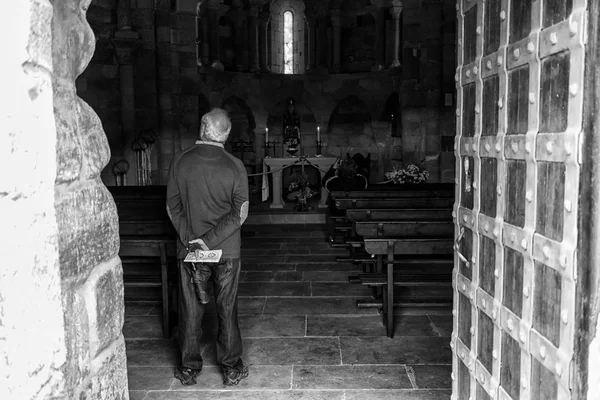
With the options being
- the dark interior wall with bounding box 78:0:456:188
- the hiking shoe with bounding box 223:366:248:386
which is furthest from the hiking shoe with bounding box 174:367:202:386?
the dark interior wall with bounding box 78:0:456:188

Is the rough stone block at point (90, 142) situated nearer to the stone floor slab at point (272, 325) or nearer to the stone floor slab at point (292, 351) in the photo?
the stone floor slab at point (292, 351)

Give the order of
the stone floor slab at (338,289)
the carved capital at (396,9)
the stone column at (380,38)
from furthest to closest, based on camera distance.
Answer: the stone column at (380,38)
the carved capital at (396,9)
the stone floor slab at (338,289)

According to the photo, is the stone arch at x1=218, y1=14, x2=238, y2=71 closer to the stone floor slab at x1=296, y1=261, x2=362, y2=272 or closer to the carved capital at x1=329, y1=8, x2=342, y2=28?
the carved capital at x1=329, y1=8, x2=342, y2=28

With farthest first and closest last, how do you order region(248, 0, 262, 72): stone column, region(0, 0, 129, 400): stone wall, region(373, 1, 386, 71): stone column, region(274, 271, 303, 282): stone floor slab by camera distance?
region(248, 0, 262, 72): stone column
region(373, 1, 386, 71): stone column
region(274, 271, 303, 282): stone floor slab
region(0, 0, 129, 400): stone wall

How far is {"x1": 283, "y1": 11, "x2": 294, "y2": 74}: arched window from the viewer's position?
16094mm

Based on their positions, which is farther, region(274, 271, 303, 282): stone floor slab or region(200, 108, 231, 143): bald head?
region(274, 271, 303, 282): stone floor slab

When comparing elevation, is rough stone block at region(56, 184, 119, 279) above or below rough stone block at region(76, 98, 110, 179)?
below

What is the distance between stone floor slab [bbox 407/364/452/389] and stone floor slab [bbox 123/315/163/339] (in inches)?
81.4

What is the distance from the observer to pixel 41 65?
1689 mm

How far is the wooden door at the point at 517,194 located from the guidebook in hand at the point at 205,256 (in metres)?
1.43

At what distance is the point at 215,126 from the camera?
3605mm

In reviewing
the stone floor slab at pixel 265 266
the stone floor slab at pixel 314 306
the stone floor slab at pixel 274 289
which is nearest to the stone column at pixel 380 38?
the stone floor slab at pixel 265 266

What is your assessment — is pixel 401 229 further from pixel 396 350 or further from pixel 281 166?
pixel 281 166

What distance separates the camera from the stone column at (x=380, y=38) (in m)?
14.6
